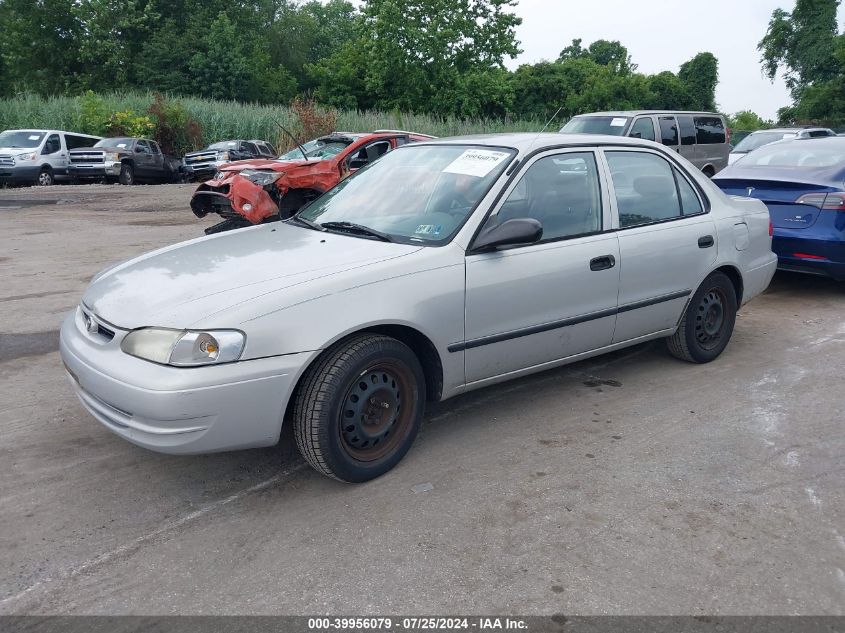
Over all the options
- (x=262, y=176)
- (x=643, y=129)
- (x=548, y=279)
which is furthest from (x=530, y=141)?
(x=643, y=129)

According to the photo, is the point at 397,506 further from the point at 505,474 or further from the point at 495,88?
the point at 495,88

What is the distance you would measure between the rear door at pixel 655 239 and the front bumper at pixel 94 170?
20.8 meters

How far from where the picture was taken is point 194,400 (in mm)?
3115

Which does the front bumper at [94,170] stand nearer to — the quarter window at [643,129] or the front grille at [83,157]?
the front grille at [83,157]

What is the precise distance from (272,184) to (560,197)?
6.14 m

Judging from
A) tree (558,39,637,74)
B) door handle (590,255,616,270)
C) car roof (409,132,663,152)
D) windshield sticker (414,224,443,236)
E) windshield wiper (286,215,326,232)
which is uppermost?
tree (558,39,637,74)

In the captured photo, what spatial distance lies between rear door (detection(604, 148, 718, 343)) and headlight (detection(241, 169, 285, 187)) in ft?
19.1

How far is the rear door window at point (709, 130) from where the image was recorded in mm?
15469

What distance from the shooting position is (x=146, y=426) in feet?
10.5

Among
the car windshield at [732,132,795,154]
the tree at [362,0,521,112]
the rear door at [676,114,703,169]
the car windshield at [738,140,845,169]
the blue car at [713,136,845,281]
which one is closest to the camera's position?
the blue car at [713,136,845,281]

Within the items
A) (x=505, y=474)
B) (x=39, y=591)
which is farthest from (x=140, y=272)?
(x=505, y=474)

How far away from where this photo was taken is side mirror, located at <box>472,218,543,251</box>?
3.86 m

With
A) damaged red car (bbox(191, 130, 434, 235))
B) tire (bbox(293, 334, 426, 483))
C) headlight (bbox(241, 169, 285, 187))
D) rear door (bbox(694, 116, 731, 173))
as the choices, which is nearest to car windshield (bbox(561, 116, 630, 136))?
rear door (bbox(694, 116, 731, 173))

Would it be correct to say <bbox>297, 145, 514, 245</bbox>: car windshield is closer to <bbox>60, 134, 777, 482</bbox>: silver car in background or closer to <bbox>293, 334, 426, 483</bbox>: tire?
<bbox>60, 134, 777, 482</bbox>: silver car in background
